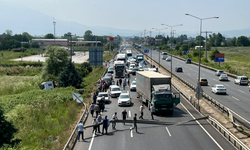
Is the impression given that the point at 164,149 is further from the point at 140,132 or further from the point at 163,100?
the point at 163,100

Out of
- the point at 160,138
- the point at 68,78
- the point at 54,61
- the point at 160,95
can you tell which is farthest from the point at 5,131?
the point at 54,61

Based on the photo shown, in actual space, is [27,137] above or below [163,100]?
below

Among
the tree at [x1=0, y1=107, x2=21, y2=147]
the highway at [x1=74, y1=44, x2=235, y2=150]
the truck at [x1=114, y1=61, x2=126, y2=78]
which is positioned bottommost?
the highway at [x1=74, y1=44, x2=235, y2=150]

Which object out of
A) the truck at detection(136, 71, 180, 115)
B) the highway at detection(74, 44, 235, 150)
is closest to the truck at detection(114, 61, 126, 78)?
the truck at detection(136, 71, 180, 115)

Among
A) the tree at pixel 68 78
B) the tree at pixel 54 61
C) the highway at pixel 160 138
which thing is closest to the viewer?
the highway at pixel 160 138

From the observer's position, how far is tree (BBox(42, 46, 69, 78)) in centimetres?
5981

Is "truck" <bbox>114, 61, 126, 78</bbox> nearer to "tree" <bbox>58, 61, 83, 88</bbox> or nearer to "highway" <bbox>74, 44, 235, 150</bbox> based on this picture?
"tree" <bbox>58, 61, 83, 88</bbox>

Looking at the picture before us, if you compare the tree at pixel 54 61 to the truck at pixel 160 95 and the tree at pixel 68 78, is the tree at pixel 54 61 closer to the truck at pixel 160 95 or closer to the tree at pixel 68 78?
the tree at pixel 68 78

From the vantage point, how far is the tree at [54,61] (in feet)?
196

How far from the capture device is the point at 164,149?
16.6m

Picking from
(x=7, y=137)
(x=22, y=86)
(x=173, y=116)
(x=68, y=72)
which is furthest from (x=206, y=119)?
(x=22, y=86)

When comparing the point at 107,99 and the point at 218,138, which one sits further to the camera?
the point at 107,99

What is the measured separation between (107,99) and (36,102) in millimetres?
7828

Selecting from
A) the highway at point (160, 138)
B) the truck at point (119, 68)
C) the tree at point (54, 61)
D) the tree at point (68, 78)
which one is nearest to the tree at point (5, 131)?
the highway at point (160, 138)
